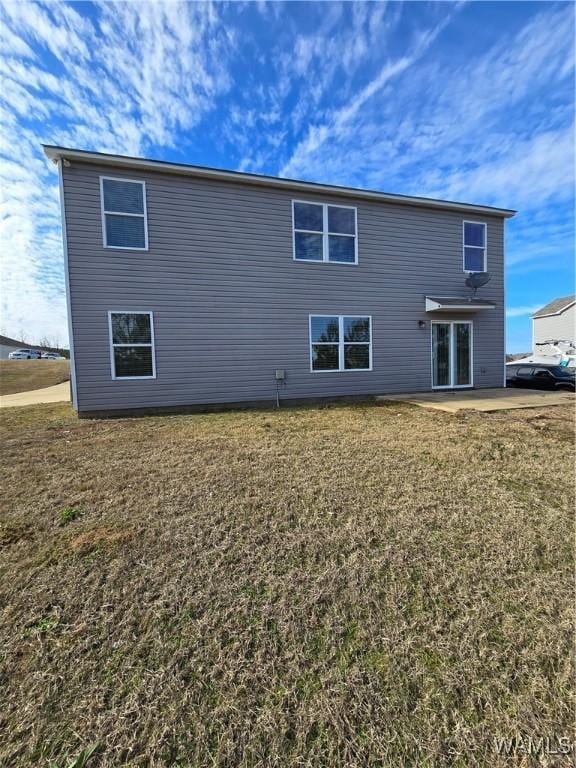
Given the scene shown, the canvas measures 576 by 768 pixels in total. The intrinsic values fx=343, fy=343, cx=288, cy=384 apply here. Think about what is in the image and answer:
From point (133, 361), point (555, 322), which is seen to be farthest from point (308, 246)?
point (555, 322)

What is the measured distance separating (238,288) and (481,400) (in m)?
6.78

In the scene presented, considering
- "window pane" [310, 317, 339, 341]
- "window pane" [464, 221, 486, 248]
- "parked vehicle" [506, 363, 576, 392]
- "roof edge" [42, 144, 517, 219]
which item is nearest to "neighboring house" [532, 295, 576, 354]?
"parked vehicle" [506, 363, 576, 392]

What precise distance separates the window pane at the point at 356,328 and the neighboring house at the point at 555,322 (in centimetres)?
2338

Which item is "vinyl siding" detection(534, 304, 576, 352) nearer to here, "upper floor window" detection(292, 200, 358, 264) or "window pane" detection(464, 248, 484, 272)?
"window pane" detection(464, 248, 484, 272)

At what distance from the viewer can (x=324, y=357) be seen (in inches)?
377

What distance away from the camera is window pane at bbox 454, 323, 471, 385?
35.5 feet

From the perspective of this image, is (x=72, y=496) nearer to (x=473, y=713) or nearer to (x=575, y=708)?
(x=473, y=713)

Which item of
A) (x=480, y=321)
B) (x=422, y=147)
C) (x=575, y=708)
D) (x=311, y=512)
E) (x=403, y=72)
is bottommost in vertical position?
(x=575, y=708)

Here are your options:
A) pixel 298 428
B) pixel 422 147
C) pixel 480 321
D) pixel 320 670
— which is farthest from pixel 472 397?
pixel 320 670

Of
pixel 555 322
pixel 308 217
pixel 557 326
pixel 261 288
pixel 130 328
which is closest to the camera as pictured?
pixel 130 328

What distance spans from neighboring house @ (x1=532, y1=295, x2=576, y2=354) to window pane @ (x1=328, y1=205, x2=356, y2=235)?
2393cm

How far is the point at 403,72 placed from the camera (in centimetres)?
→ 849

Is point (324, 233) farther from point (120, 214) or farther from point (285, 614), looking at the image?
point (285, 614)

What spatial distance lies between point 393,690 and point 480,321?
1147cm
